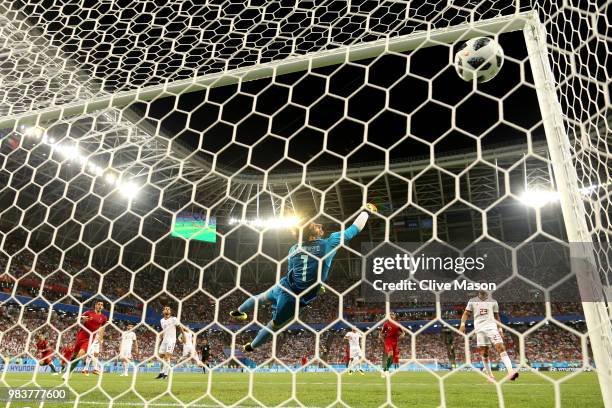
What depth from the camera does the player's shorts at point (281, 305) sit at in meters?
2.83

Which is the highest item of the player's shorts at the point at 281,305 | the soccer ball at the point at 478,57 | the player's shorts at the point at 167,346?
the soccer ball at the point at 478,57

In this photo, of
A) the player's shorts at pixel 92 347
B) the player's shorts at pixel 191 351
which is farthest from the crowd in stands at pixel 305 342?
the player's shorts at pixel 92 347

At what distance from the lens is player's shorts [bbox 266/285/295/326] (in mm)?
2832

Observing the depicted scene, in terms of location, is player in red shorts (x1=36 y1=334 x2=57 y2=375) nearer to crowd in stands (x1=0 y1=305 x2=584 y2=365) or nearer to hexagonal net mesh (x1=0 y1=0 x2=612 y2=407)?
hexagonal net mesh (x1=0 y1=0 x2=612 y2=407)

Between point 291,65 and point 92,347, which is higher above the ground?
point 291,65

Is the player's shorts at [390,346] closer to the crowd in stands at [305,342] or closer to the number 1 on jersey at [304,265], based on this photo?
the number 1 on jersey at [304,265]

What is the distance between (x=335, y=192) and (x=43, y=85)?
682 inches

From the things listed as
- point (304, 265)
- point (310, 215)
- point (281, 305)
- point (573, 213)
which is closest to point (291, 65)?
point (304, 265)

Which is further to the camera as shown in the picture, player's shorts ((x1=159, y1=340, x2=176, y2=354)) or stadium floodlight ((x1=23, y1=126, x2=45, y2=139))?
player's shorts ((x1=159, y1=340, x2=176, y2=354))

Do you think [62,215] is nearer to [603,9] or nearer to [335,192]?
[335,192]

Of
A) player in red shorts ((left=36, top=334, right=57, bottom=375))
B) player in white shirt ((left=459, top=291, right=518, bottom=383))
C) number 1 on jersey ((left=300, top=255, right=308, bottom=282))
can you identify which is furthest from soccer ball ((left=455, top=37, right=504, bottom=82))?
player in white shirt ((left=459, top=291, right=518, bottom=383))

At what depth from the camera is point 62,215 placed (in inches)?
808

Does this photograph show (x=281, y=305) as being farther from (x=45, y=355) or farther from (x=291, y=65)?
(x=45, y=355)

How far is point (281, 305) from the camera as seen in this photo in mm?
2859
